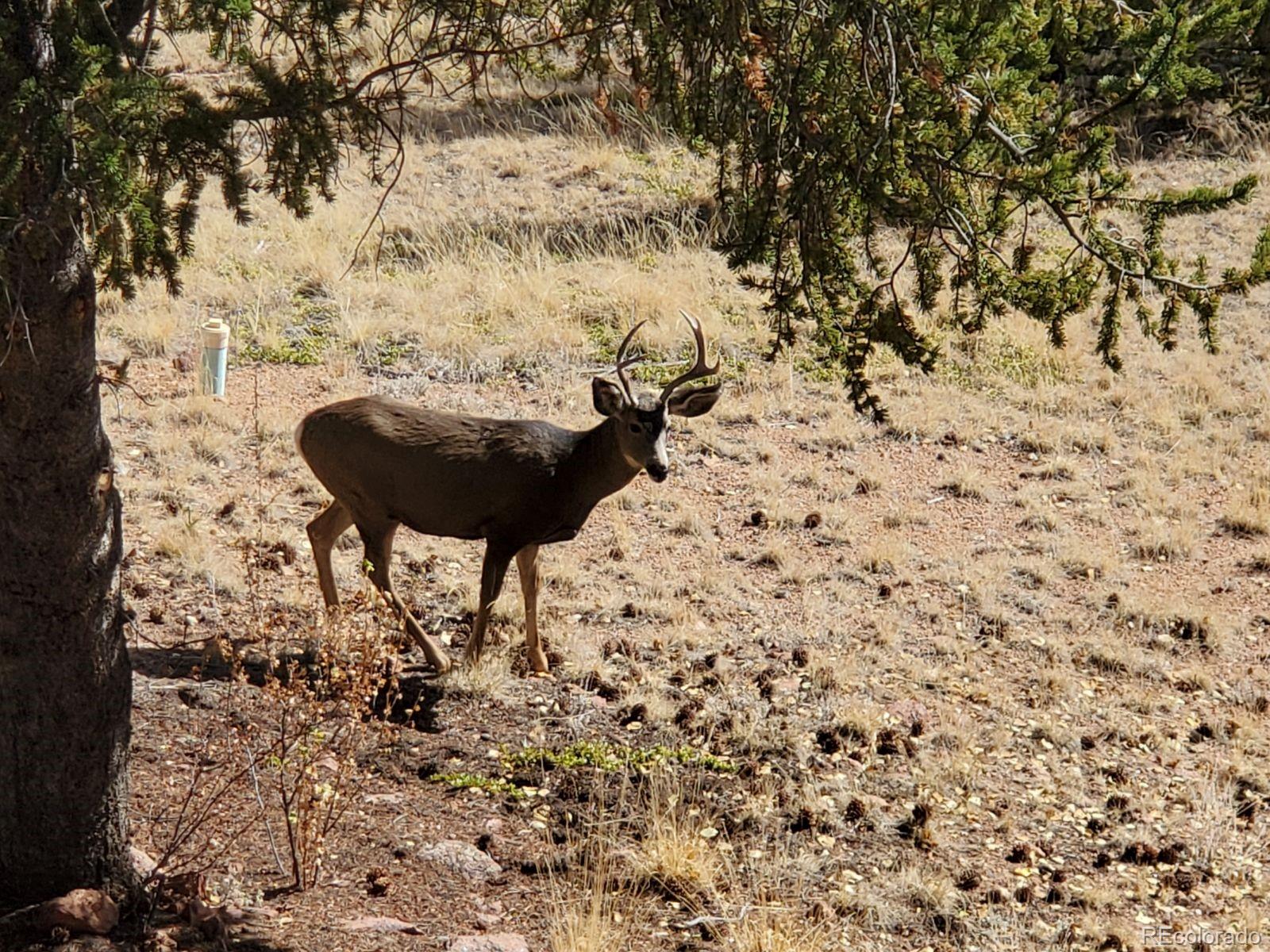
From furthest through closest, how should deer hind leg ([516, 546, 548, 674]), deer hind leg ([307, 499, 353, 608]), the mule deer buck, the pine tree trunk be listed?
1. deer hind leg ([307, 499, 353, 608])
2. deer hind leg ([516, 546, 548, 674])
3. the mule deer buck
4. the pine tree trunk

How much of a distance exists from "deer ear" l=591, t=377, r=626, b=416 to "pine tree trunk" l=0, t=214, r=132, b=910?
11.1 ft

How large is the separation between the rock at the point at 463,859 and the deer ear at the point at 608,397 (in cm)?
269

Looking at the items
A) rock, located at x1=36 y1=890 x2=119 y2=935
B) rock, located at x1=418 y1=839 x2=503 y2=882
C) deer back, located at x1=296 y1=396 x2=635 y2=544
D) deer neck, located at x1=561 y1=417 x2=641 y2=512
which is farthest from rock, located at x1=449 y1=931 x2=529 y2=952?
deer neck, located at x1=561 y1=417 x2=641 y2=512

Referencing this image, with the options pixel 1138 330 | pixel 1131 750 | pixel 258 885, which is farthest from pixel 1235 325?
pixel 258 885

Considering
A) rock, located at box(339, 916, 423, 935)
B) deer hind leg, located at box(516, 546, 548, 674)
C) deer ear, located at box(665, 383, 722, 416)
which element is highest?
deer ear, located at box(665, 383, 722, 416)

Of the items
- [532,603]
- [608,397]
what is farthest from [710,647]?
[608,397]

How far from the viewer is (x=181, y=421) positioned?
11773mm

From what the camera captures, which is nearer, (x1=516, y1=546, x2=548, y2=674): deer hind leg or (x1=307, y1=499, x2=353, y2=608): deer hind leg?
(x1=516, y1=546, x2=548, y2=674): deer hind leg

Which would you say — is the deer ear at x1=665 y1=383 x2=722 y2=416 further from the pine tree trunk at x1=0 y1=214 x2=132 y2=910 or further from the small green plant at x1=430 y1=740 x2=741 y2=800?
the pine tree trunk at x1=0 y1=214 x2=132 y2=910

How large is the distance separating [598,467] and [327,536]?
1.61 metres

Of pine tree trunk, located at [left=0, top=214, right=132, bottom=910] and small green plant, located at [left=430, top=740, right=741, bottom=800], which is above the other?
pine tree trunk, located at [left=0, top=214, right=132, bottom=910]

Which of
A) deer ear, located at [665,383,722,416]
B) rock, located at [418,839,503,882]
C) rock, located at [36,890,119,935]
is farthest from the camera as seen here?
deer ear, located at [665,383,722,416]

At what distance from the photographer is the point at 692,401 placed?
8633 mm

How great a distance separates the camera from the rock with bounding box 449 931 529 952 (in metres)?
5.75
